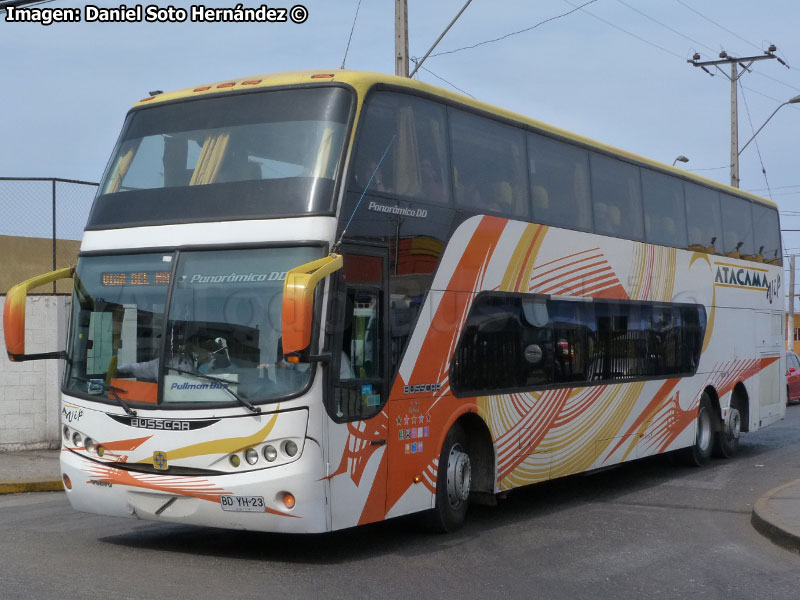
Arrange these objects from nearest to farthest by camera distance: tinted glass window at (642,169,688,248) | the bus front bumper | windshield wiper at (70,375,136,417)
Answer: the bus front bumper
windshield wiper at (70,375,136,417)
tinted glass window at (642,169,688,248)

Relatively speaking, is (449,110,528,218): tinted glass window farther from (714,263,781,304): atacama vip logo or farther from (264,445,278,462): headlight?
(714,263,781,304): atacama vip logo

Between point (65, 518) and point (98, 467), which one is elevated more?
point (98, 467)

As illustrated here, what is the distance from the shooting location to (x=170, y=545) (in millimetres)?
9273

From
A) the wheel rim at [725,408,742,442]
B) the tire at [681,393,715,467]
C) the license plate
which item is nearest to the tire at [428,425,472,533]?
the license plate

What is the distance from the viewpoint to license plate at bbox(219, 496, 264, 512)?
8078 mm

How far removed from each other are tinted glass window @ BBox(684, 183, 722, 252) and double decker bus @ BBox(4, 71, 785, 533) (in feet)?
14.1

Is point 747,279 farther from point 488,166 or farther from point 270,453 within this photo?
point 270,453

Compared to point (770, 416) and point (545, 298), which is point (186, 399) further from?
point (770, 416)

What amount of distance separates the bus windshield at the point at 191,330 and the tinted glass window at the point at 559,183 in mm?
4131

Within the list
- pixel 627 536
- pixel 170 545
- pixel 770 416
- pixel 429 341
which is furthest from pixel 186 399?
pixel 770 416

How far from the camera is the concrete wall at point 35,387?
15906 millimetres

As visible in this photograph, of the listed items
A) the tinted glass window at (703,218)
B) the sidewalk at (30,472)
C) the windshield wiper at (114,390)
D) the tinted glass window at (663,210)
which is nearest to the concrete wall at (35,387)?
the sidewalk at (30,472)

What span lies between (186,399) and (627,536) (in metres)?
4.44

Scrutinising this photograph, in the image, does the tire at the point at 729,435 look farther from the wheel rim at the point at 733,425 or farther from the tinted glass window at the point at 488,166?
the tinted glass window at the point at 488,166
